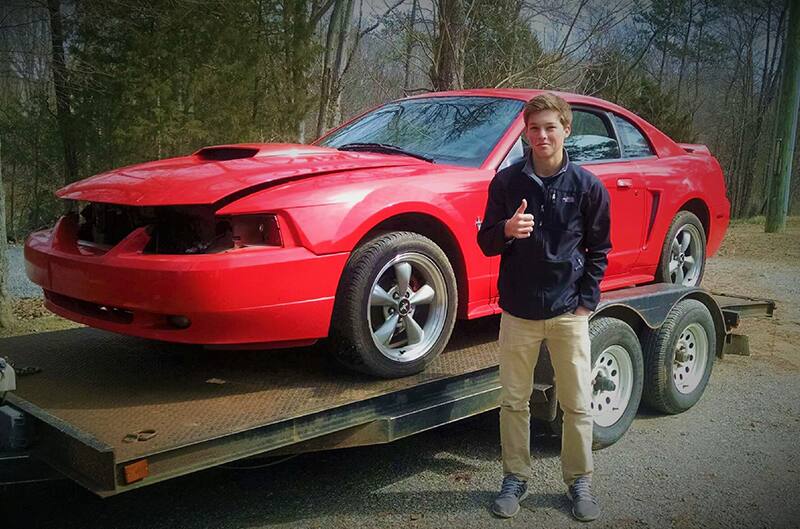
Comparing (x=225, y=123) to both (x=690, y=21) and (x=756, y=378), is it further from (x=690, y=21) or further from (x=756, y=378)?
(x=690, y=21)

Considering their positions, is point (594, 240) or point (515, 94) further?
point (515, 94)

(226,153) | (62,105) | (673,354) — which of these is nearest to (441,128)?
(226,153)

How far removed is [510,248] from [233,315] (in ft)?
4.09

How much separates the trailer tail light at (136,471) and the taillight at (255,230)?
37.9 inches

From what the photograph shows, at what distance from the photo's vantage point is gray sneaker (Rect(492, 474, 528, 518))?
3.12 m

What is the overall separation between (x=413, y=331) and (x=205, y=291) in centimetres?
108

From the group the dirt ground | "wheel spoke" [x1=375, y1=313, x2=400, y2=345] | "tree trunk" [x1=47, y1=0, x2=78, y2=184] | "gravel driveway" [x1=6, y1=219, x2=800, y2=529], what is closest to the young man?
"gravel driveway" [x1=6, y1=219, x2=800, y2=529]

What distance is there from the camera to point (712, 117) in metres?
35.5

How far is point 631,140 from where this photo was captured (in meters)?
5.00

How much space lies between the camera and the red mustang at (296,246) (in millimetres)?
2801

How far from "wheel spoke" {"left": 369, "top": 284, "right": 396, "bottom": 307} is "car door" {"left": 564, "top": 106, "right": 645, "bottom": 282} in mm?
1866

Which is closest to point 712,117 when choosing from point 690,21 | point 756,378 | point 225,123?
point 690,21

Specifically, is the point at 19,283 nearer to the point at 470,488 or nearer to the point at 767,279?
the point at 470,488

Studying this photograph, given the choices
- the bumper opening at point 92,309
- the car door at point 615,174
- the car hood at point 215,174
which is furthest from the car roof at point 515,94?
the bumper opening at point 92,309
